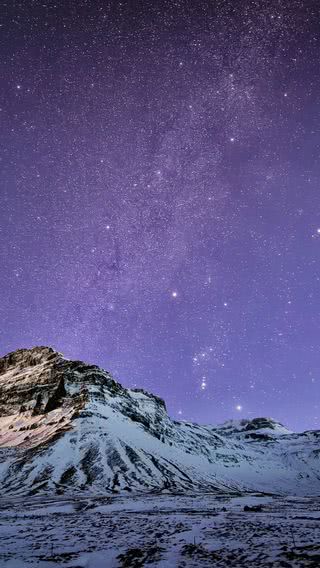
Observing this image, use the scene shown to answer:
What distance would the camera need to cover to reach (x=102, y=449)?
11519 cm

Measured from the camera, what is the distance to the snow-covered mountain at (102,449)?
3880 inches

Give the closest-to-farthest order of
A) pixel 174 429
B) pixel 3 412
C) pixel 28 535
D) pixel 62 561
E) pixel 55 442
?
pixel 62 561 → pixel 28 535 → pixel 55 442 → pixel 3 412 → pixel 174 429

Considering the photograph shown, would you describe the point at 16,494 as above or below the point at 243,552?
below

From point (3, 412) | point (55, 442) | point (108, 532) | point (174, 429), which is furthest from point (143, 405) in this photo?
point (108, 532)

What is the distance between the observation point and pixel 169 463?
12550 centimetres

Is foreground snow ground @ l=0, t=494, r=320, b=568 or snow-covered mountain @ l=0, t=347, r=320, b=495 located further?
snow-covered mountain @ l=0, t=347, r=320, b=495

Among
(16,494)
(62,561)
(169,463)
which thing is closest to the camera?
(62,561)

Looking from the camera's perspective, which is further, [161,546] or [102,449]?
[102,449]

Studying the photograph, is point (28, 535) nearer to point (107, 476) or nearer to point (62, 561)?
point (62, 561)

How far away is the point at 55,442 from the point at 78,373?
58856mm

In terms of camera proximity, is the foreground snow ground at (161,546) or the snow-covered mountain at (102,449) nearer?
the foreground snow ground at (161,546)

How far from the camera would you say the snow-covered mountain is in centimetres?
9856

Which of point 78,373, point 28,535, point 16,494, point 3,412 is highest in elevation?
point 78,373

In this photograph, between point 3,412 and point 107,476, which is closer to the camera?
point 107,476
